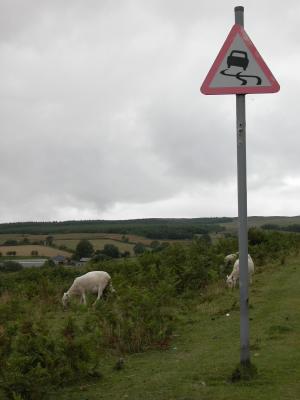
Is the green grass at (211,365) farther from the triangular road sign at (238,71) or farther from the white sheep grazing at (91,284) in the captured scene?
the white sheep grazing at (91,284)

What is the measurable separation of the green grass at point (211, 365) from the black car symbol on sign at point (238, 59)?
3.51 m

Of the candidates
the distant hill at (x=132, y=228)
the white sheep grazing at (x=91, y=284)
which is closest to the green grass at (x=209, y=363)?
the white sheep grazing at (x=91, y=284)

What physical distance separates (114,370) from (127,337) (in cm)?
153

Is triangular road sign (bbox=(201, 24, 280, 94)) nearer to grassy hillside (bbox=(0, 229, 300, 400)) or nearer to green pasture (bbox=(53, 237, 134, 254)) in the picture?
grassy hillside (bbox=(0, 229, 300, 400))

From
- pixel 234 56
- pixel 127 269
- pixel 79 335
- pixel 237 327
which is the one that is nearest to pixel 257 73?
pixel 234 56

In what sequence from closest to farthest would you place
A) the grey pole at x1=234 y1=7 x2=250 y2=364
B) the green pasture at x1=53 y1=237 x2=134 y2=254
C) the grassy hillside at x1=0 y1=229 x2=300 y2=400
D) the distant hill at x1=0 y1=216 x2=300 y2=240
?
the grey pole at x1=234 y1=7 x2=250 y2=364
the grassy hillside at x1=0 y1=229 x2=300 y2=400
the green pasture at x1=53 y1=237 x2=134 y2=254
the distant hill at x1=0 y1=216 x2=300 y2=240

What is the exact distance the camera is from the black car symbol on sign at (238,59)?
625 cm

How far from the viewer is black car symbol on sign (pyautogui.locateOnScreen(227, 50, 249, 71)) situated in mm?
6254

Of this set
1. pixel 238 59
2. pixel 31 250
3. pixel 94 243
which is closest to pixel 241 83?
pixel 238 59

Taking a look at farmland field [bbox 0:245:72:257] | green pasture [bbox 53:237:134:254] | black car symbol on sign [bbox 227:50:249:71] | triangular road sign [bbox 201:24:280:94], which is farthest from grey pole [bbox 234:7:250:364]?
green pasture [bbox 53:237:134:254]

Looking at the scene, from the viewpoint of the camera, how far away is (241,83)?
6207 mm

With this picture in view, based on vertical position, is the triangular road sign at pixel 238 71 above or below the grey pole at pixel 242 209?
above

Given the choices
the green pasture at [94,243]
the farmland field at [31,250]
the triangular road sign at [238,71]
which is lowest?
the farmland field at [31,250]

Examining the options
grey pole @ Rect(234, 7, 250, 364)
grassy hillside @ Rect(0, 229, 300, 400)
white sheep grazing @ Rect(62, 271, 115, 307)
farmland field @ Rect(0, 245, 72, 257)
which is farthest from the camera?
farmland field @ Rect(0, 245, 72, 257)
